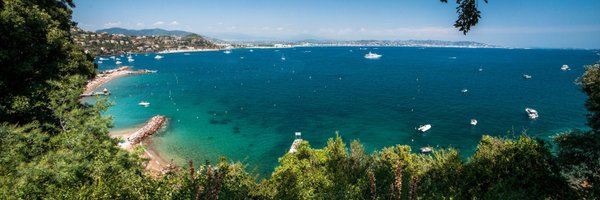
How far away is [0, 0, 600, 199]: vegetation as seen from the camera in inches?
546

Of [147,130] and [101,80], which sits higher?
[101,80]

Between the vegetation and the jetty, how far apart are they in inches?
944

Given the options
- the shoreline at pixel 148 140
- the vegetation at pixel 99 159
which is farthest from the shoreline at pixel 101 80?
the vegetation at pixel 99 159

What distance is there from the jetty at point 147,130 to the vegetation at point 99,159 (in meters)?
24.0

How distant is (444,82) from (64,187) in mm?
108758

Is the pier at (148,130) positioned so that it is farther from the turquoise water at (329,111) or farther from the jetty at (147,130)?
the turquoise water at (329,111)

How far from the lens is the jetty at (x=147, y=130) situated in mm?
45263

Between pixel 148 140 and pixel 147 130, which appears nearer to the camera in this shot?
pixel 148 140

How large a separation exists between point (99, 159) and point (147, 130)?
3605 cm

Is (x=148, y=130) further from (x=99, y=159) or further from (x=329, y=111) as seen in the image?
(x=99, y=159)

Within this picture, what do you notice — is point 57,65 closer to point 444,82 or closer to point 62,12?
point 62,12

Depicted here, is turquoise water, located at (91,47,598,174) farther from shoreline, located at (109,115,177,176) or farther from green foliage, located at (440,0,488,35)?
green foliage, located at (440,0,488,35)

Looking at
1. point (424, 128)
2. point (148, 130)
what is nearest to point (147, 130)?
point (148, 130)

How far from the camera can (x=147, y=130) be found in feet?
161
